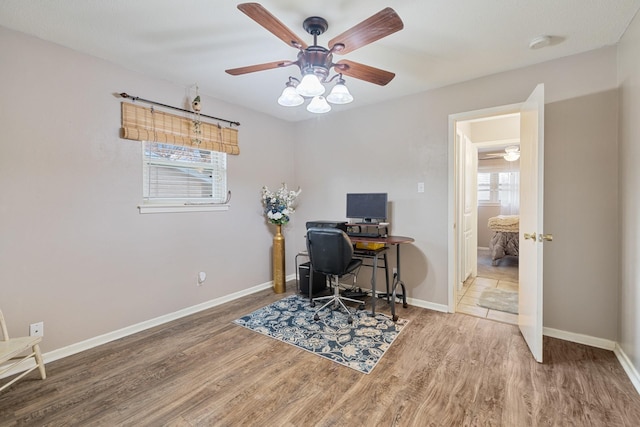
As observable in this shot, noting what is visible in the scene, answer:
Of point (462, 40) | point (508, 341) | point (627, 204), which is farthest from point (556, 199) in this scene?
point (462, 40)

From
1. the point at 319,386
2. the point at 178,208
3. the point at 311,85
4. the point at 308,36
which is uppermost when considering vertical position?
the point at 308,36

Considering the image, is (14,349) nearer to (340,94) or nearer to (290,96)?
(290,96)

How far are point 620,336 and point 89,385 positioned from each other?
12.6ft

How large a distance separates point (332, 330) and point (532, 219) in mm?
1887

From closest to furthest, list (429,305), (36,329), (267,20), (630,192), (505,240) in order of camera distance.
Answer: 1. (267,20)
2. (630,192)
3. (36,329)
4. (429,305)
5. (505,240)

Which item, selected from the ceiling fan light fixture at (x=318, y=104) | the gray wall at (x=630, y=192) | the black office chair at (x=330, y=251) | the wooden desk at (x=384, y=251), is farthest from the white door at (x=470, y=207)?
the ceiling fan light fixture at (x=318, y=104)

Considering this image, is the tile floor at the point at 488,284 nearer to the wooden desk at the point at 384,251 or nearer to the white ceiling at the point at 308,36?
the wooden desk at the point at 384,251

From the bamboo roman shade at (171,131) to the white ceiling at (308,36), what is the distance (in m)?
0.39

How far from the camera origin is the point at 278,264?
3.72m

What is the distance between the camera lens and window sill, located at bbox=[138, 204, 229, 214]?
2.69 meters

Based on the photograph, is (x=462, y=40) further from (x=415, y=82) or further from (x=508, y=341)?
(x=508, y=341)

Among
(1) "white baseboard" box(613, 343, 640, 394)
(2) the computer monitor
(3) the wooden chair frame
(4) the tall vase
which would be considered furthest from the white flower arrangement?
(1) "white baseboard" box(613, 343, 640, 394)

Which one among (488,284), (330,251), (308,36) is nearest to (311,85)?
(308,36)

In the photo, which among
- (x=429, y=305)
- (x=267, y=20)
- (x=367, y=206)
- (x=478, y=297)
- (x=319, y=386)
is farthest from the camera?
(x=478, y=297)
